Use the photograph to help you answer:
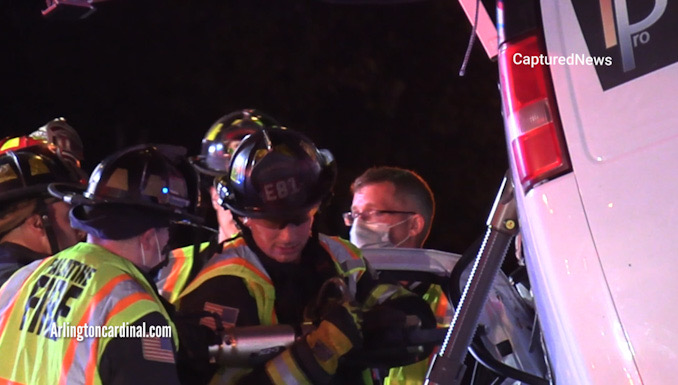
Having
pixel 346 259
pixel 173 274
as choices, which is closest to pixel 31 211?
pixel 173 274

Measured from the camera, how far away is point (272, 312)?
4.05 metres

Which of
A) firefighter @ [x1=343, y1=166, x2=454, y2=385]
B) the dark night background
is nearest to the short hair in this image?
firefighter @ [x1=343, y1=166, x2=454, y2=385]

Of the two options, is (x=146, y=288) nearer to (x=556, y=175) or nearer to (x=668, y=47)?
(x=556, y=175)

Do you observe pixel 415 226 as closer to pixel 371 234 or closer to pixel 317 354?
pixel 371 234

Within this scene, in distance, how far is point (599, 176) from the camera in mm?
2666

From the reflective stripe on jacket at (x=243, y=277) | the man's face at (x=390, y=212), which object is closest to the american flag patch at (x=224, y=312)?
the reflective stripe on jacket at (x=243, y=277)

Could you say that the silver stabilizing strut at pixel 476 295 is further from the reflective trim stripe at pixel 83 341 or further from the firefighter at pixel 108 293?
the reflective trim stripe at pixel 83 341

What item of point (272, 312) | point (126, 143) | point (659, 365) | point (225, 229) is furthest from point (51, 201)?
point (126, 143)

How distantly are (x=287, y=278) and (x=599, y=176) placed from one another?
176 centimetres

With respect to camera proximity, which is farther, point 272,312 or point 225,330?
point 272,312

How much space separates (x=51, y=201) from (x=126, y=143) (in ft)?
18.1

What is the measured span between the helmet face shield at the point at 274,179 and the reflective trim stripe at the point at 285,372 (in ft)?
1.87

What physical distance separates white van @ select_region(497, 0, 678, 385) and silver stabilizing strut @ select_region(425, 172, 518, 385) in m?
0.40

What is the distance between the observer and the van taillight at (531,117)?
2.75m
